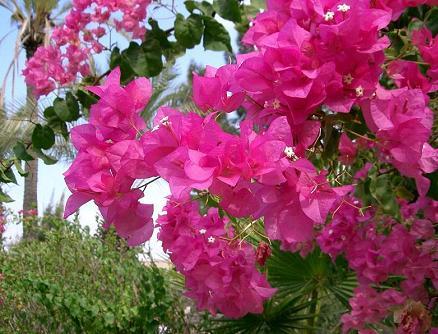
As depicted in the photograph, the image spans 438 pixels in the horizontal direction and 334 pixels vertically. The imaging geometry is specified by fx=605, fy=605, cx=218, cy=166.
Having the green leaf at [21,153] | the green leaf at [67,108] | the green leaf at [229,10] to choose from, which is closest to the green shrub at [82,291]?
the green leaf at [21,153]

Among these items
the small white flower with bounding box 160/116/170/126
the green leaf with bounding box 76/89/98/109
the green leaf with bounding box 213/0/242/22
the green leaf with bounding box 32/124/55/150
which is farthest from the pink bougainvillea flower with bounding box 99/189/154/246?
the green leaf with bounding box 32/124/55/150

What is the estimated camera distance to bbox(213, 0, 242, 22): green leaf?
1.77m

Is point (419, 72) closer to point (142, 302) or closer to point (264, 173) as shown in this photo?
point (264, 173)

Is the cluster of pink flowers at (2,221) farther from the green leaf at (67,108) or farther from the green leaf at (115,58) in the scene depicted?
the green leaf at (115,58)

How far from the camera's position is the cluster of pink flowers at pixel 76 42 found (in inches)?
105

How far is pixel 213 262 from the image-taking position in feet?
5.25

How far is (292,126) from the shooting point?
0.90 metres

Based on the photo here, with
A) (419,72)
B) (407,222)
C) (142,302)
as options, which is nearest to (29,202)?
(142,302)

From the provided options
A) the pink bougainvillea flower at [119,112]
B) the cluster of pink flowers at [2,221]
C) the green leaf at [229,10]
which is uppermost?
the pink bougainvillea flower at [119,112]

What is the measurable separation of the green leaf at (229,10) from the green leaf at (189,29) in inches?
3.9

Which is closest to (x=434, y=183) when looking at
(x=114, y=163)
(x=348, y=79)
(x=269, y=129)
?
(x=348, y=79)

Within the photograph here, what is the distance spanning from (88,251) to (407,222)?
3634 mm

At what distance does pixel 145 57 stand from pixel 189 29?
0.16m

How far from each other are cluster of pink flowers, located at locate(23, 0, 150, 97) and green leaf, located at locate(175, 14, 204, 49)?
0.77 metres
